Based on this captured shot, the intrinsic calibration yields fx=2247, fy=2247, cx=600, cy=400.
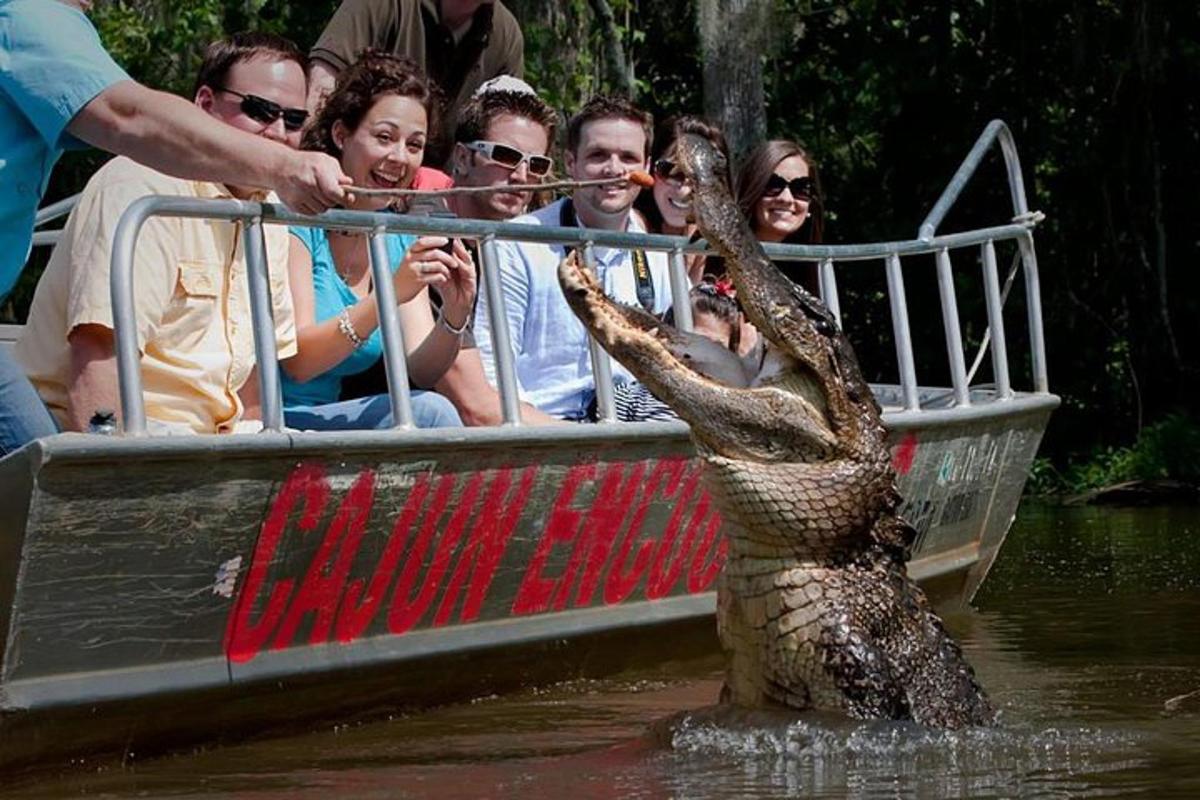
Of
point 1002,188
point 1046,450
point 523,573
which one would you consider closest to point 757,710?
point 523,573

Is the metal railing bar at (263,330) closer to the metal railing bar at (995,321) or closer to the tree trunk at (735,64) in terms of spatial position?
the metal railing bar at (995,321)

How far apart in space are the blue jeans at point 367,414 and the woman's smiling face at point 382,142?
679 millimetres

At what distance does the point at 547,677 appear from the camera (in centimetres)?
662

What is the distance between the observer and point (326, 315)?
6332mm

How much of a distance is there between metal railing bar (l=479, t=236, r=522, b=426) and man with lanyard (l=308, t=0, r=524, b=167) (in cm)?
151

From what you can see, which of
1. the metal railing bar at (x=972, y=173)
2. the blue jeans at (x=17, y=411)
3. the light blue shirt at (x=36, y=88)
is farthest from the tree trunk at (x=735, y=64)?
the light blue shirt at (x=36, y=88)

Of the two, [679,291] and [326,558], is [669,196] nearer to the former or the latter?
[679,291]

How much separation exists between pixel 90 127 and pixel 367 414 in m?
1.55

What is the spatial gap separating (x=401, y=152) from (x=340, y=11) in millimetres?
1749

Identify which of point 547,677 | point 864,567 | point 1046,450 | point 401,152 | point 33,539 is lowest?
point 1046,450

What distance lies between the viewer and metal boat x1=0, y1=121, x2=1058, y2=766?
16.2 ft

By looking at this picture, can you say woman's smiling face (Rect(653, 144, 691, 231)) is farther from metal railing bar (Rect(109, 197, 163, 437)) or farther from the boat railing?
metal railing bar (Rect(109, 197, 163, 437))

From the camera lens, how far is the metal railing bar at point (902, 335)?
26.6 feet

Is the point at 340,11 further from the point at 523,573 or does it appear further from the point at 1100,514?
the point at 1100,514
